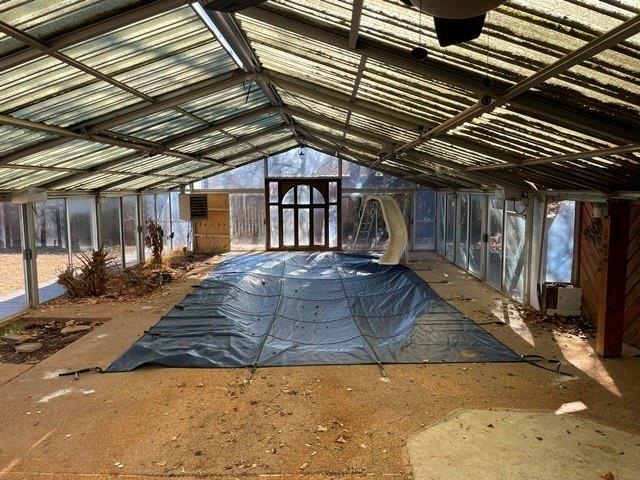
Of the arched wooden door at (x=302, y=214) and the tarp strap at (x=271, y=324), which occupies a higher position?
the arched wooden door at (x=302, y=214)

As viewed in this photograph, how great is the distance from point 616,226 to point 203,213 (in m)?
11.1

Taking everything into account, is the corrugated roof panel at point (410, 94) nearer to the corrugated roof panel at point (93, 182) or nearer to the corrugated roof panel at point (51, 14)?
the corrugated roof panel at point (51, 14)

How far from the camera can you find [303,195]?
1434 centimetres

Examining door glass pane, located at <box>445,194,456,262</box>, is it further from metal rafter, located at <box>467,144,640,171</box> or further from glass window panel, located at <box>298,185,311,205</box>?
metal rafter, located at <box>467,144,640,171</box>

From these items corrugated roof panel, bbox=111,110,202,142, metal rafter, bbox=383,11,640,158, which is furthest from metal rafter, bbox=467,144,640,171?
corrugated roof panel, bbox=111,110,202,142

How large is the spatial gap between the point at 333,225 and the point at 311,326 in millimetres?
7807

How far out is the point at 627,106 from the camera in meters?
2.93

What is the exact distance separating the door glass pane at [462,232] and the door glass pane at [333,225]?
12.5ft

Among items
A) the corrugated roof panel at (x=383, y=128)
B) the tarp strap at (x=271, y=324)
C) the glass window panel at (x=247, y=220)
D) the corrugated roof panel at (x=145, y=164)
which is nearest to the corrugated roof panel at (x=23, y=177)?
the corrugated roof panel at (x=145, y=164)

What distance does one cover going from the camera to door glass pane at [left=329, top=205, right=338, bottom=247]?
1431 cm

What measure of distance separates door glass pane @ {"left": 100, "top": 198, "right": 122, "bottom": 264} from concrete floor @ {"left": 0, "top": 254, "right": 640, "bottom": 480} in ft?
18.3

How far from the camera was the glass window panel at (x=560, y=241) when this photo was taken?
7.03 m

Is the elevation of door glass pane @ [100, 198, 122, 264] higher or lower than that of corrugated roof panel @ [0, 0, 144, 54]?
lower

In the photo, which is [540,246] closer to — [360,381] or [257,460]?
[360,381]
